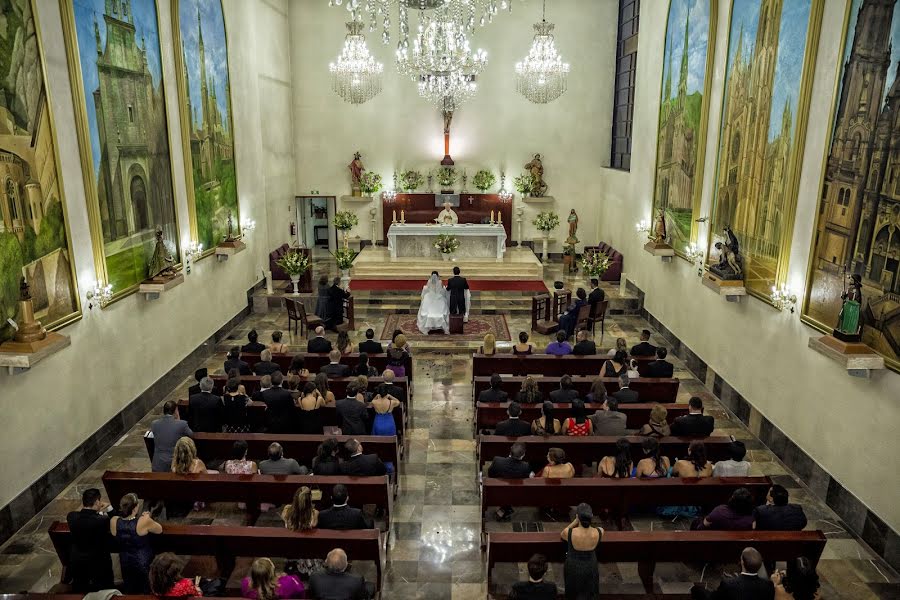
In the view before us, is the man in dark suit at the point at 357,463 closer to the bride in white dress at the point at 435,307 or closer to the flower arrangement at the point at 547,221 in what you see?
the bride in white dress at the point at 435,307

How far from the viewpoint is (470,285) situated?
16891 millimetres

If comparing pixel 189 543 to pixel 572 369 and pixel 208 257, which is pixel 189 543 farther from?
pixel 208 257

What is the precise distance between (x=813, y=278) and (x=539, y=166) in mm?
14011

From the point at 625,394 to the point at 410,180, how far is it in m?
14.4

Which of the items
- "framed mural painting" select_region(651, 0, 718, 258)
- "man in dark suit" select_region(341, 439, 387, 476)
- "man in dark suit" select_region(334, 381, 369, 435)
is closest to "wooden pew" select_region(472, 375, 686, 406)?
"man in dark suit" select_region(334, 381, 369, 435)

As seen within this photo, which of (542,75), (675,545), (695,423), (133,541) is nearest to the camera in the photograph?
(133,541)

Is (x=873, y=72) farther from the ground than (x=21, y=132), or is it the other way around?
(x=873, y=72)

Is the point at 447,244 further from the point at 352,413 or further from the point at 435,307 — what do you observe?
the point at 352,413

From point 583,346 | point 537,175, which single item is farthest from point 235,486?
point 537,175

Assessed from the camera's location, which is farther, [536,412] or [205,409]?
[536,412]

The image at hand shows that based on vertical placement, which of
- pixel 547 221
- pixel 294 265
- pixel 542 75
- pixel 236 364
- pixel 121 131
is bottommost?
pixel 236 364

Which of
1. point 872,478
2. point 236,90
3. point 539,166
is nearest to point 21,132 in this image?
point 236,90

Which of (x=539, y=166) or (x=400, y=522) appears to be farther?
(x=539, y=166)

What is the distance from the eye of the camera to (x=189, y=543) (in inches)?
225
